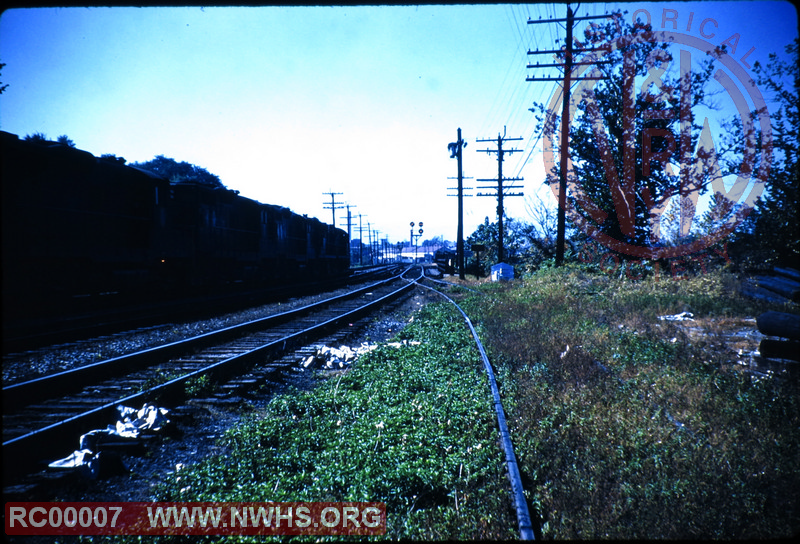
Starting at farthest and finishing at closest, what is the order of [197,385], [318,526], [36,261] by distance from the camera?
1. [36,261]
2. [197,385]
3. [318,526]

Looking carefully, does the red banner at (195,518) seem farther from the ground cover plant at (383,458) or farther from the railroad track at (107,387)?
the railroad track at (107,387)

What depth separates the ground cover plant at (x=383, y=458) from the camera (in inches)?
103

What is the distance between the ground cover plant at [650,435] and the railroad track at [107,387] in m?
3.88

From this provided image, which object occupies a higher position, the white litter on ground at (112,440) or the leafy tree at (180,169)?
the leafy tree at (180,169)

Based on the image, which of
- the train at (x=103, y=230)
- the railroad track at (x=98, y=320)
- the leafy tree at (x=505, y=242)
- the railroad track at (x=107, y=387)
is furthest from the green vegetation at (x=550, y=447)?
the leafy tree at (x=505, y=242)

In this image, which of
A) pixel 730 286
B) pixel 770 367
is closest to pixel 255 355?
pixel 770 367

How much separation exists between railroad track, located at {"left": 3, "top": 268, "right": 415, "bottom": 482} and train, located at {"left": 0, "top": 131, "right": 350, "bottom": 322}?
480cm

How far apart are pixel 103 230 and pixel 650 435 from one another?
12502 mm

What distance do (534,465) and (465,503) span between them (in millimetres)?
771

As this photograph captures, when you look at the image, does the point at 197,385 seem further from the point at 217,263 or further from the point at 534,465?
the point at 217,263

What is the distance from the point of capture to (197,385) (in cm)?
493

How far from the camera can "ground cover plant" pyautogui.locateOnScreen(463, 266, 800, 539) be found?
242cm

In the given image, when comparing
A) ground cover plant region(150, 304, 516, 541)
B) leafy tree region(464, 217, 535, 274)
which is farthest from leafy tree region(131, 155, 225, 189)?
ground cover plant region(150, 304, 516, 541)

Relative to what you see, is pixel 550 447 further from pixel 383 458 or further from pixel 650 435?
pixel 383 458
